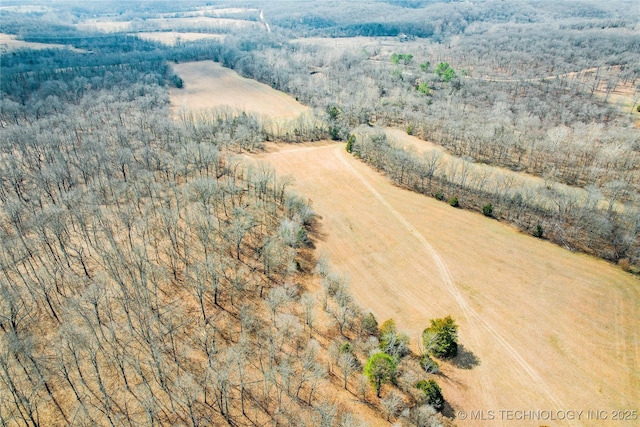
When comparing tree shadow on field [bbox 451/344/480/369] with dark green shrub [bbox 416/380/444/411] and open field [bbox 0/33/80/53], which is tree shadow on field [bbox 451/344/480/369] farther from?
open field [bbox 0/33/80/53]

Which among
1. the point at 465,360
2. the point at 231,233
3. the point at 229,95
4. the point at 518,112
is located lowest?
the point at 465,360

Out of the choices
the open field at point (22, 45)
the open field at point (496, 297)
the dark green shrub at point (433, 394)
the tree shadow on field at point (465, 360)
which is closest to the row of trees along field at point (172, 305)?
the dark green shrub at point (433, 394)

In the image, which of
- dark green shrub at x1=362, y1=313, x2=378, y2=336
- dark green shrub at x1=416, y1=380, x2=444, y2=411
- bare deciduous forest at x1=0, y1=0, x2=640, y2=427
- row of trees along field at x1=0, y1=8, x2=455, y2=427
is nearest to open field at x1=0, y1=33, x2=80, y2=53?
bare deciduous forest at x1=0, y1=0, x2=640, y2=427

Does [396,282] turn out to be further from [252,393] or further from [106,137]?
[106,137]

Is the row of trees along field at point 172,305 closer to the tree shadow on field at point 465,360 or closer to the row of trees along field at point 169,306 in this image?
the row of trees along field at point 169,306

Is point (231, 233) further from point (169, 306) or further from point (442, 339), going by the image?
point (442, 339)

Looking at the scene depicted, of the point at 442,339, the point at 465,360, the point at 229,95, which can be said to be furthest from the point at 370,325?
the point at 229,95
